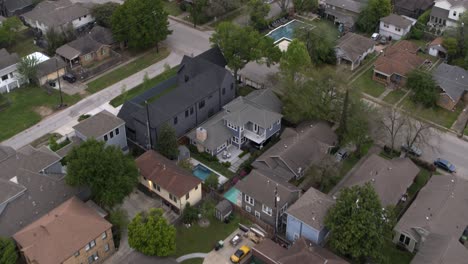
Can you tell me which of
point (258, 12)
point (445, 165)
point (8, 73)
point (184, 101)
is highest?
point (258, 12)

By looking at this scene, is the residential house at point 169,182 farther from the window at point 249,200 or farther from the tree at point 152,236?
the tree at point 152,236

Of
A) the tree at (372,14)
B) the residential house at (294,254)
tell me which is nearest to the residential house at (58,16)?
the tree at (372,14)

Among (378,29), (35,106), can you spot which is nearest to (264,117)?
(35,106)

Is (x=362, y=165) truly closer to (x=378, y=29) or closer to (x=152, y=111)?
(x=152, y=111)

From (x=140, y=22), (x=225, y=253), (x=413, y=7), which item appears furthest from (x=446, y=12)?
(x=225, y=253)

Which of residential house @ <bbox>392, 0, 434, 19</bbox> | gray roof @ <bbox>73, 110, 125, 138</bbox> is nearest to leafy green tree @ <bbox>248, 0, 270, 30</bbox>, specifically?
residential house @ <bbox>392, 0, 434, 19</bbox>

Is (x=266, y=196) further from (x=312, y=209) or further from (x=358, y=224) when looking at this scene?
(x=358, y=224)
